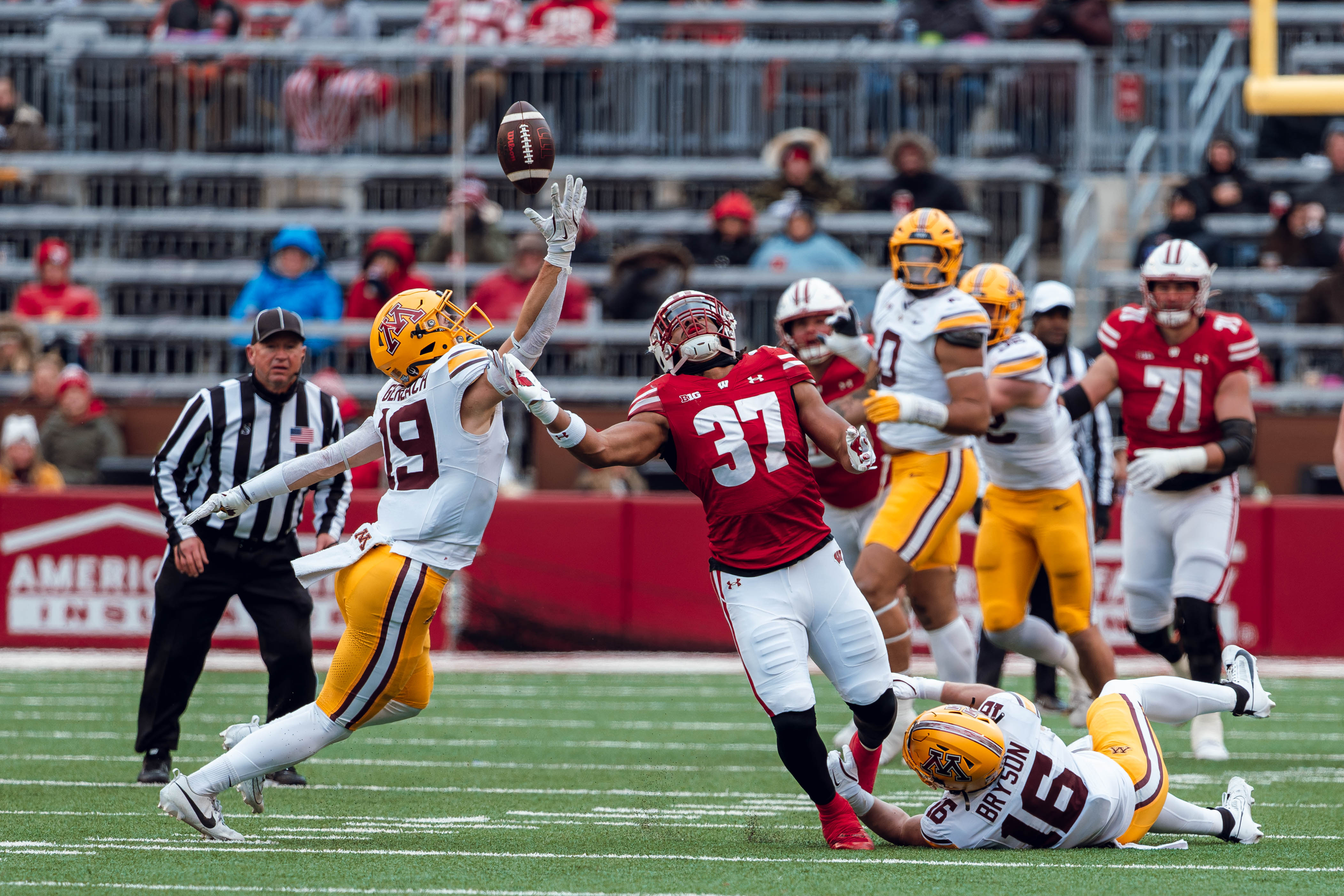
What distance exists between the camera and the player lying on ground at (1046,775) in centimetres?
514

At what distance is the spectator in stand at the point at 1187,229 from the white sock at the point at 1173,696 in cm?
834

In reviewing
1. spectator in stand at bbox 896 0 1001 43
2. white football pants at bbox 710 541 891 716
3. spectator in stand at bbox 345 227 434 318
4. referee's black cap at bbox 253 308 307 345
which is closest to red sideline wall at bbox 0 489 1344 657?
spectator in stand at bbox 345 227 434 318

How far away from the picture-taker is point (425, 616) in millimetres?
5824

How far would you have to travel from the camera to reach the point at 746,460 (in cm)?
565

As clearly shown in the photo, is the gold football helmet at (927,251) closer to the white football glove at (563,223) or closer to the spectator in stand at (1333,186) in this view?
the white football glove at (563,223)

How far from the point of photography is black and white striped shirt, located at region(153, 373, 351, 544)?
7176 millimetres

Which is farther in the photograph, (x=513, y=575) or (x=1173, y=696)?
(x=513, y=575)

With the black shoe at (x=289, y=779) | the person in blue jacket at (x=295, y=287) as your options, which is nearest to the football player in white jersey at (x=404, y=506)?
the black shoe at (x=289, y=779)

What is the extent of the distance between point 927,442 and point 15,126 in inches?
411

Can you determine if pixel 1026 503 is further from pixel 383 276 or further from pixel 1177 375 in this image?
pixel 383 276

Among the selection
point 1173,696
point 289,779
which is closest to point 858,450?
point 1173,696

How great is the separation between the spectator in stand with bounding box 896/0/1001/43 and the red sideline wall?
17.3 ft

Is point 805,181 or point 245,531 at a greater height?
point 805,181

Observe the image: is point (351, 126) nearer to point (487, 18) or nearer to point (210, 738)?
point (487, 18)
